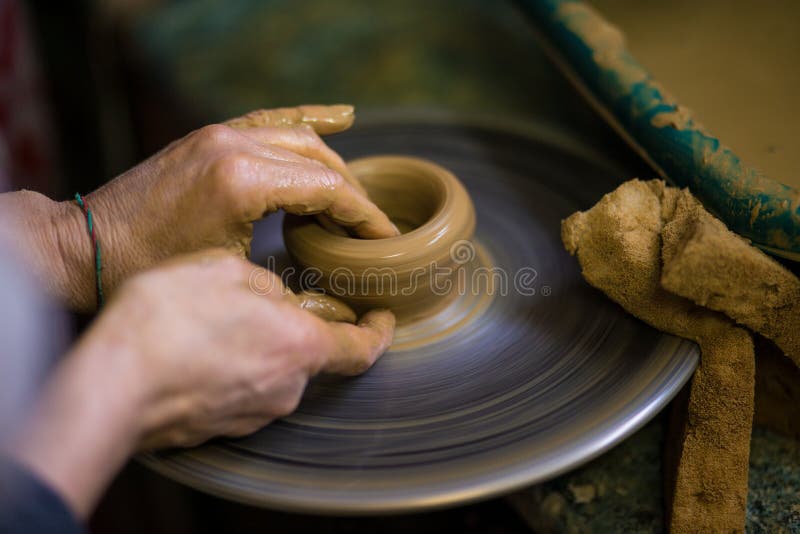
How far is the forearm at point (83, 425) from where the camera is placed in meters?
0.78

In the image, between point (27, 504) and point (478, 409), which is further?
point (478, 409)

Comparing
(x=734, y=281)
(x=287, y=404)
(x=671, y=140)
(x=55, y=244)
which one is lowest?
(x=55, y=244)

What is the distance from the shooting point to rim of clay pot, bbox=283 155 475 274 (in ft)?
3.94

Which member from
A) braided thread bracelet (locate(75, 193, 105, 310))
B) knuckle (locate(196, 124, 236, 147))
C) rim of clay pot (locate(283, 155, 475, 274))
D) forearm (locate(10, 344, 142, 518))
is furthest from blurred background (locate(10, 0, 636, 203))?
forearm (locate(10, 344, 142, 518))

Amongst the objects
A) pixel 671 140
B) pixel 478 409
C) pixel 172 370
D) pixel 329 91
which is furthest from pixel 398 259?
pixel 329 91

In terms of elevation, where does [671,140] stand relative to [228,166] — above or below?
above

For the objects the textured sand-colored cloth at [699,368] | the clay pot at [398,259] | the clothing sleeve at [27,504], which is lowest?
the clothing sleeve at [27,504]

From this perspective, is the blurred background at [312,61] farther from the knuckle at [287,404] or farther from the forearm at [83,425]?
the forearm at [83,425]

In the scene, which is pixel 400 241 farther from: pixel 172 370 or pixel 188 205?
pixel 172 370

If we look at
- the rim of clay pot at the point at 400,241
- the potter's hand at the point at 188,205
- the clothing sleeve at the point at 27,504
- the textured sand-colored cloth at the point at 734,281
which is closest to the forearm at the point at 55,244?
the potter's hand at the point at 188,205

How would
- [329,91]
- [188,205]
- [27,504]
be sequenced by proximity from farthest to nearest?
[329,91]
[188,205]
[27,504]

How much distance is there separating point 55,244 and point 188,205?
0.82 feet

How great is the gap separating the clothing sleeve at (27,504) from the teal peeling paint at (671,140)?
1.08m

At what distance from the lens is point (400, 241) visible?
1.21 meters
